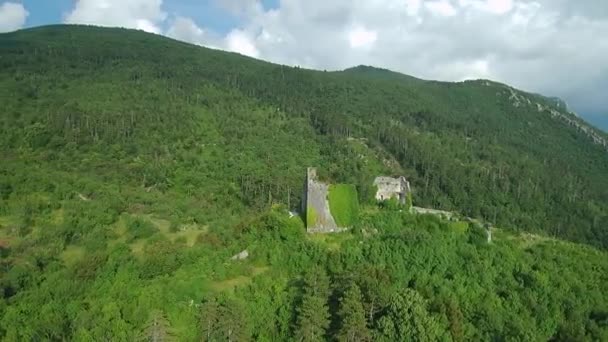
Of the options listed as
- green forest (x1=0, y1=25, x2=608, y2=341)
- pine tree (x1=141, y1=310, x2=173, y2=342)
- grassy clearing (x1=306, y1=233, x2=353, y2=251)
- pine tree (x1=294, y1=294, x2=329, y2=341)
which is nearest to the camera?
pine tree (x1=141, y1=310, x2=173, y2=342)

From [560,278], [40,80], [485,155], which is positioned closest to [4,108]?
[40,80]

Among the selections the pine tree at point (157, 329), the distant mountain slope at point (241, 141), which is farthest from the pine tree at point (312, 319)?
the distant mountain slope at point (241, 141)

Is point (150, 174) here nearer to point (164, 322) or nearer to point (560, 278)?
point (164, 322)

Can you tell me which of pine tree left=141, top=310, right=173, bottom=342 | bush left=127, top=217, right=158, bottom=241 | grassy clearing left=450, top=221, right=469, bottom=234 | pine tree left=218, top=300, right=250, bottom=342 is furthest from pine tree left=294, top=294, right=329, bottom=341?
bush left=127, top=217, right=158, bottom=241

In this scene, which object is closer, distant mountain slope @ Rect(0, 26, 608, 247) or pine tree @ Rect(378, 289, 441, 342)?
pine tree @ Rect(378, 289, 441, 342)

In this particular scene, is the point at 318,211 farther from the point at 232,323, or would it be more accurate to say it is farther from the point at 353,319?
the point at 232,323

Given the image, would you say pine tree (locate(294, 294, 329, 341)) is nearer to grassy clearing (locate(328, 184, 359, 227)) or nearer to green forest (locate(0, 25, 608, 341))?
green forest (locate(0, 25, 608, 341))
